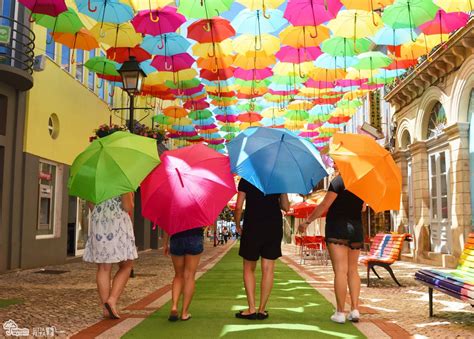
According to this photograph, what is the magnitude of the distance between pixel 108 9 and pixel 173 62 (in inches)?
116

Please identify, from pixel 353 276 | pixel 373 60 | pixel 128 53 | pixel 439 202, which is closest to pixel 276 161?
pixel 353 276

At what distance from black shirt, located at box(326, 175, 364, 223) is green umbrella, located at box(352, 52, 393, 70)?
718cm

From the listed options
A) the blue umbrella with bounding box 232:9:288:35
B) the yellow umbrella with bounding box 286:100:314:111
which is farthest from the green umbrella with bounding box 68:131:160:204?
the yellow umbrella with bounding box 286:100:314:111

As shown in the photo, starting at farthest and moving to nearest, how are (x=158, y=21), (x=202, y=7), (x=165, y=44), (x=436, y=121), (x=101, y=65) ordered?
(x=436, y=121), (x=101, y=65), (x=165, y=44), (x=158, y=21), (x=202, y=7)

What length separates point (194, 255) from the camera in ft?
17.1

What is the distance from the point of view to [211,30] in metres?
9.84

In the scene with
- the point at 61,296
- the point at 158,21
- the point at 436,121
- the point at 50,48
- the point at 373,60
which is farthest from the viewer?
the point at 436,121

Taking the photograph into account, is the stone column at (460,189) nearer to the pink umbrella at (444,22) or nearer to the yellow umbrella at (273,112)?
the pink umbrella at (444,22)

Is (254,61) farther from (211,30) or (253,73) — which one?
(211,30)

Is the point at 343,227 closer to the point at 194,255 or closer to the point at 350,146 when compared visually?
the point at 350,146

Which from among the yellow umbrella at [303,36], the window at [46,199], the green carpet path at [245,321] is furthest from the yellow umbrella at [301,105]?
the green carpet path at [245,321]

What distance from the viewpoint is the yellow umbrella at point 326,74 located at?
12609mm

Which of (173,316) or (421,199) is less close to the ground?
(421,199)

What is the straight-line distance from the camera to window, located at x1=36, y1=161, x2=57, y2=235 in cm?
1362
